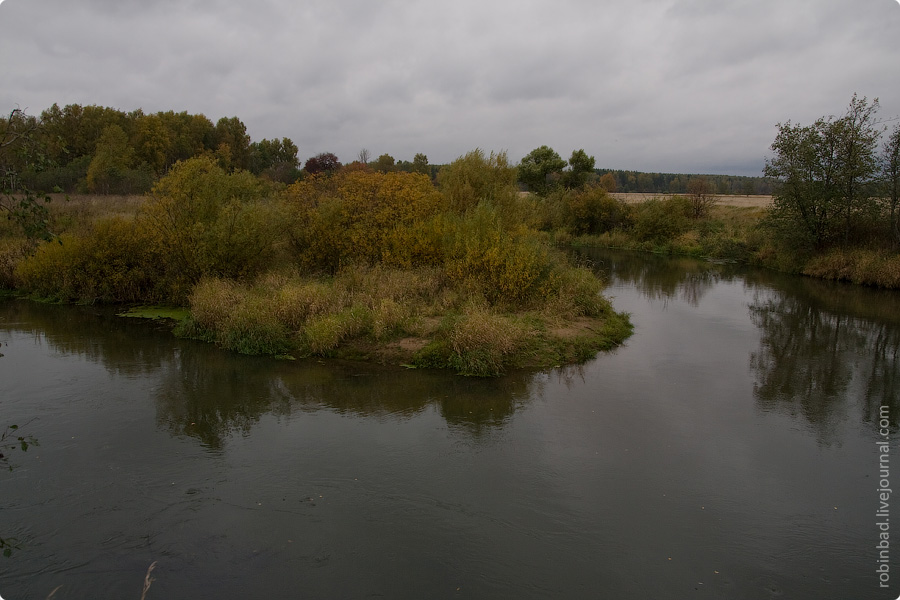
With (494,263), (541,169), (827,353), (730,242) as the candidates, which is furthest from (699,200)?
(494,263)

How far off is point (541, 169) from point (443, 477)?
50820 mm

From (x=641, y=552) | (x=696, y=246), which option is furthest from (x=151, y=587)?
(x=696, y=246)

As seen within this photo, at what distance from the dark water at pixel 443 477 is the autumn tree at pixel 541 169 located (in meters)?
43.8

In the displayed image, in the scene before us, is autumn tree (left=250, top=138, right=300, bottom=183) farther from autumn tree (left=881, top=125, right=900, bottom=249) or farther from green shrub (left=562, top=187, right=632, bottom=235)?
autumn tree (left=881, top=125, right=900, bottom=249)

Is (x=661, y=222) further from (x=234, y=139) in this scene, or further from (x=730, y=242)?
(x=234, y=139)

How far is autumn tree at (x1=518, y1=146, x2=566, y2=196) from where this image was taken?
5553cm

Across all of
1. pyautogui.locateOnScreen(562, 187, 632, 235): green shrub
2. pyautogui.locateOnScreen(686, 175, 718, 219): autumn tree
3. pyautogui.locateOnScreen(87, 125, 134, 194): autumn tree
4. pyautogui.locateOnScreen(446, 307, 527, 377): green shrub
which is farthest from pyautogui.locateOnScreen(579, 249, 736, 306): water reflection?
pyautogui.locateOnScreen(87, 125, 134, 194): autumn tree

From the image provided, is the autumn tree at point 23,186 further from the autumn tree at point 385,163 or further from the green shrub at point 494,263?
the autumn tree at point 385,163

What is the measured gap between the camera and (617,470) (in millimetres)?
8094

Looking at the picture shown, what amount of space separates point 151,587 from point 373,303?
9.04 meters

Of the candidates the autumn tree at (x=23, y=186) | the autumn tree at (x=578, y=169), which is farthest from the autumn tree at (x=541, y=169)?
the autumn tree at (x=23, y=186)

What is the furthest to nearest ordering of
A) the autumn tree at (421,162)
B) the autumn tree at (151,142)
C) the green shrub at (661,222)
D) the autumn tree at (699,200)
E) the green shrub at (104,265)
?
the autumn tree at (421,162)
the autumn tree at (151,142)
the autumn tree at (699,200)
the green shrub at (661,222)
the green shrub at (104,265)

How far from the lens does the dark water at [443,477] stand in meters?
5.99

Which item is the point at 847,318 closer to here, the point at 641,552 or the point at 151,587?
the point at 641,552
